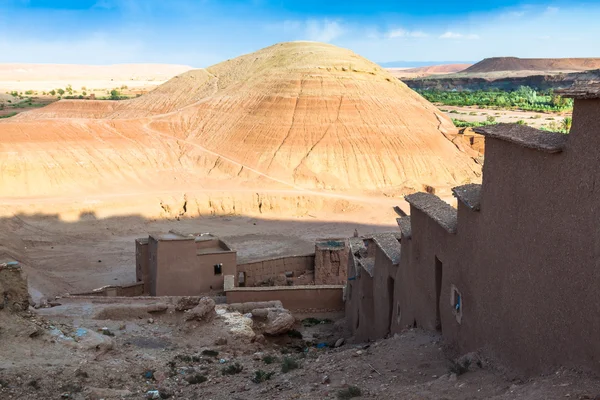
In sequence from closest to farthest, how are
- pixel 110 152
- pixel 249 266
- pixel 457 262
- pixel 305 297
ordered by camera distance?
pixel 457 262 < pixel 305 297 < pixel 249 266 < pixel 110 152

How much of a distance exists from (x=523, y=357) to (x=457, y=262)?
2520 mm

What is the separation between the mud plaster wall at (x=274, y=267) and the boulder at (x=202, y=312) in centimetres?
645

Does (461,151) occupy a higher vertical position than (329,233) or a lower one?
higher

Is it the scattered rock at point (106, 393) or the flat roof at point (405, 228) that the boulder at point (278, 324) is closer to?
the flat roof at point (405, 228)

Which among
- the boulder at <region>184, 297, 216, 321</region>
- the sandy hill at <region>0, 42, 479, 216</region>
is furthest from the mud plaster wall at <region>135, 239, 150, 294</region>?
the sandy hill at <region>0, 42, 479, 216</region>

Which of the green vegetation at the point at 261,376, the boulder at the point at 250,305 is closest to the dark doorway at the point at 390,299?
the boulder at the point at 250,305

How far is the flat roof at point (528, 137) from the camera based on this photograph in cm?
778

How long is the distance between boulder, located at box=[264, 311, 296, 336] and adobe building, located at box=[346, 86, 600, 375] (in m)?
5.02

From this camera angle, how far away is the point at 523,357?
8453mm

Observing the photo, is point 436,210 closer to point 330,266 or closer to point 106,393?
point 106,393

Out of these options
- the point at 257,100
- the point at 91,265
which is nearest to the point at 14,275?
the point at 91,265

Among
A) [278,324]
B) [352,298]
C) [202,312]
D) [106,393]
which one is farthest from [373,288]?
[106,393]

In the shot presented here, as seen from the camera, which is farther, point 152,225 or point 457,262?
point 152,225

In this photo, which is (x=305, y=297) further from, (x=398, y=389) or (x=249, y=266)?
(x=398, y=389)
